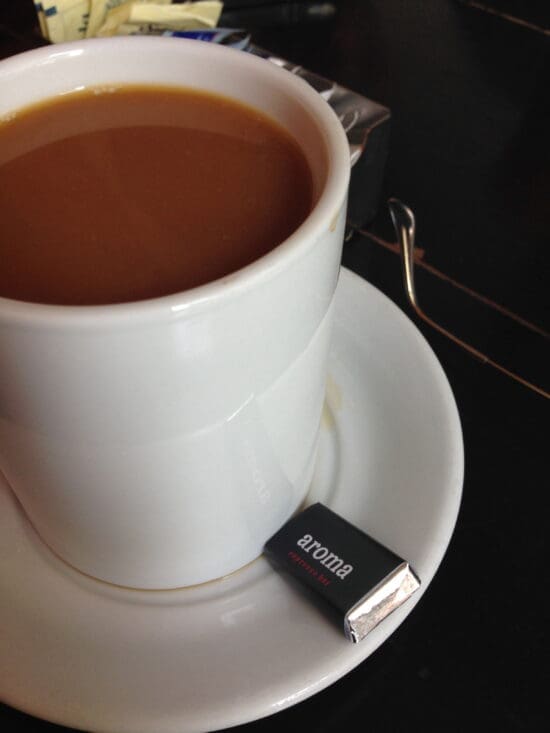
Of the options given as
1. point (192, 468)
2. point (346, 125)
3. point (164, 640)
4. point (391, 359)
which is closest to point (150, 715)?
point (164, 640)

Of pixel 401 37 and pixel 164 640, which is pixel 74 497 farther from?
pixel 401 37

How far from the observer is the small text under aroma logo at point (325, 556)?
516 mm

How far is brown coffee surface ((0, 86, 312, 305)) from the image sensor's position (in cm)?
43

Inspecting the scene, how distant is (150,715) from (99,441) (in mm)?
185

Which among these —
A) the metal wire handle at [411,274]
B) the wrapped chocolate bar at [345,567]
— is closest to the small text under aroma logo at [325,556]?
the wrapped chocolate bar at [345,567]

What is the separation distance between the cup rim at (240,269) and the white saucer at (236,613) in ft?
0.83

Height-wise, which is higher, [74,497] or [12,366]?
[12,366]

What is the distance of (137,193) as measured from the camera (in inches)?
19.1

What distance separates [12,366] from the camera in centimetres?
38

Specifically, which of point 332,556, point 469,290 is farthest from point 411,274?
point 332,556

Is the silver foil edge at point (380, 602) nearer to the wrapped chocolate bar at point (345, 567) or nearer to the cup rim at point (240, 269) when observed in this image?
the wrapped chocolate bar at point (345, 567)

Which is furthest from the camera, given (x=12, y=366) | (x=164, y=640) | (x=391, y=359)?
(x=391, y=359)

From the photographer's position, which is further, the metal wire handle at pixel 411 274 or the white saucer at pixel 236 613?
the metal wire handle at pixel 411 274

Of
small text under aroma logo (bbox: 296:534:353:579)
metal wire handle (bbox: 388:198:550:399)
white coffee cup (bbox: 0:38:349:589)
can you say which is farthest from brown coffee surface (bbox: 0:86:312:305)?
metal wire handle (bbox: 388:198:550:399)
